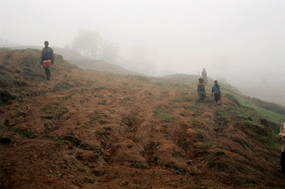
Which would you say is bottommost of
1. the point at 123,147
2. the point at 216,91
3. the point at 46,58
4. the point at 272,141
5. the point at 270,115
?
the point at 123,147

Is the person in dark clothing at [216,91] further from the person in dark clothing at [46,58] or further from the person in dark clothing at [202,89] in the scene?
the person in dark clothing at [46,58]

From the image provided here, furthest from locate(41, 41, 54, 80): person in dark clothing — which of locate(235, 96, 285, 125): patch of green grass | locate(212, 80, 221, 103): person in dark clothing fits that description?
locate(235, 96, 285, 125): patch of green grass

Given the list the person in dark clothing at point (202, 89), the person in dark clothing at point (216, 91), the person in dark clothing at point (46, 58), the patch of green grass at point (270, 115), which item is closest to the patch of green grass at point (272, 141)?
the patch of green grass at point (270, 115)

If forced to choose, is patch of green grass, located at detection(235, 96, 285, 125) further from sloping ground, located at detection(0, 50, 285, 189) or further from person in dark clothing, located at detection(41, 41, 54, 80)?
person in dark clothing, located at detection(41, 41, 54, 80)

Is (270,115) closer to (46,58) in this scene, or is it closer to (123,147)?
(123,147)

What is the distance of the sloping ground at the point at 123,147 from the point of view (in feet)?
10.8

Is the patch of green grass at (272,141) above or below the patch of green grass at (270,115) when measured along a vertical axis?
below

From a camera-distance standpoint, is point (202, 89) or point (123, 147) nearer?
point (123, 147)

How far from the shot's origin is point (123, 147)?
16.6 feet

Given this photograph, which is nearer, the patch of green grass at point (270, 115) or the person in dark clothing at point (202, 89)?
the patch of green grass at point (270, 115)

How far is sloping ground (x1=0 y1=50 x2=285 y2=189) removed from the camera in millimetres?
3293

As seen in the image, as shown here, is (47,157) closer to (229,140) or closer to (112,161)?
(112,161)

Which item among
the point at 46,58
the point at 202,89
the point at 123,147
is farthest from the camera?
the point at 202,89

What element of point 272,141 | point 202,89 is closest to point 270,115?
point 202,89
